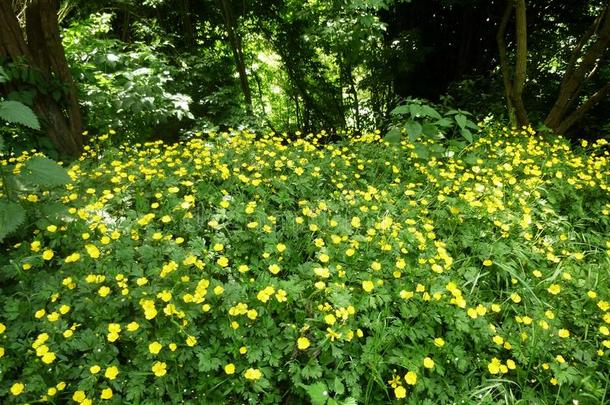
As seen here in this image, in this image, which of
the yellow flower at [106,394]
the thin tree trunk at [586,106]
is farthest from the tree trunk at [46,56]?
the thin tree trunk at [586,106]

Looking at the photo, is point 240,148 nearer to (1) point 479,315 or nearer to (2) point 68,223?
(2) point 68,223

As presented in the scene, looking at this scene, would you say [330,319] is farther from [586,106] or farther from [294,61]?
[294,61]

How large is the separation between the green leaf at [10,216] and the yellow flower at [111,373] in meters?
0.80

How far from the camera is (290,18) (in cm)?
681

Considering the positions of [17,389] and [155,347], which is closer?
[17,389]

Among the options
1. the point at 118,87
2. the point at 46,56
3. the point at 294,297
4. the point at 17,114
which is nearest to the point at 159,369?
the point at 294,297

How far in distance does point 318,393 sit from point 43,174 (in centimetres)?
163

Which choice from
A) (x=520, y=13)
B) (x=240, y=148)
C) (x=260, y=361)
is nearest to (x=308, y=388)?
(x=260, y=361)

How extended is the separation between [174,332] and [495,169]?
2.85m

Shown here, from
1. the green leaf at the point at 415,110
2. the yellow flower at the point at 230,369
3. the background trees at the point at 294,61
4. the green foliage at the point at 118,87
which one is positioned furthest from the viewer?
the green foliage at the point at 118,87

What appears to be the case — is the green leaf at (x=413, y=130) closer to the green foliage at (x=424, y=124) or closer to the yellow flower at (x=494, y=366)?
the green foliage at (x=424, y=124)

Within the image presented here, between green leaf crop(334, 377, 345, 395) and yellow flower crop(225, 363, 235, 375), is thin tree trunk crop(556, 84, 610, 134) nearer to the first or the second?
green leaf crop(334, 377, 345, 395)

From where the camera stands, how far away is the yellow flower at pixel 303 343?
159cm

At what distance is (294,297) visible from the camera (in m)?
1.77
